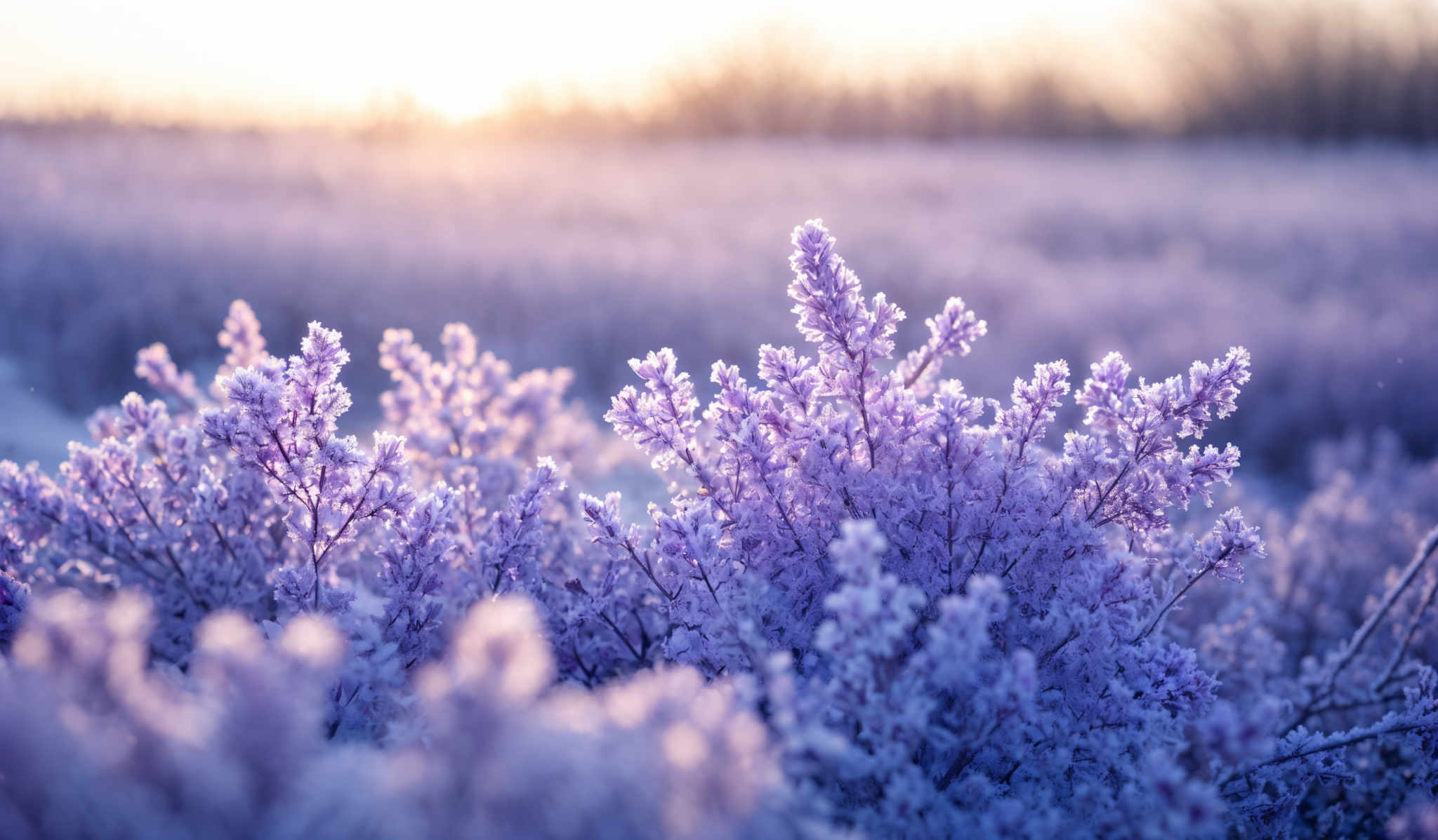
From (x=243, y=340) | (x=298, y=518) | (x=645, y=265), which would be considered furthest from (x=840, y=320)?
(x=645, y=265)

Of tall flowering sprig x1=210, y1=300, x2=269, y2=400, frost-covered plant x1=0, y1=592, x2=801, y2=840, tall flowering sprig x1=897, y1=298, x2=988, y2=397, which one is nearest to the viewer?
frost-covered plant x1=0, y1=592, x2=801, y2=840

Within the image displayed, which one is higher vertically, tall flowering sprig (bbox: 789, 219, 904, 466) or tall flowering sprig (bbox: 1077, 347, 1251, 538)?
tall flowering sprig (bbox: 789, 219, 904, 466)

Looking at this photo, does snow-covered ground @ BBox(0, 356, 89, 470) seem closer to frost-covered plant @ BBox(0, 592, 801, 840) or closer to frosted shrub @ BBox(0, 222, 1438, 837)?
frosted shrub @ BBox(0, 222, 1438, 837)

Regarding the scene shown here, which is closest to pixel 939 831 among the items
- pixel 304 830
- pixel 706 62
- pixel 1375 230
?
pixel 304 830

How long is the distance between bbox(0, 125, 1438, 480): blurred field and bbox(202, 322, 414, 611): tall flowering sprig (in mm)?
3211

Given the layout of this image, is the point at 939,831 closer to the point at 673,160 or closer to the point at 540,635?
the point at 540,635

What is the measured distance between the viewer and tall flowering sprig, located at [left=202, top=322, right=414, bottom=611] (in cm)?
167

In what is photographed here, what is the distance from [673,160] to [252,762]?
48.4ft

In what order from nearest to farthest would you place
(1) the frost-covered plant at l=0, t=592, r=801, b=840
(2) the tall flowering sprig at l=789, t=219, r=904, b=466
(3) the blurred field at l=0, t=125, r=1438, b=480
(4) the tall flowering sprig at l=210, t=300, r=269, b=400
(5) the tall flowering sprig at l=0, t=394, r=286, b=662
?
(1) the frost-covered plant at l=0, t=592, r=801, b=840
(2) the tall flowering sprig at l=789, t=219, r=904, b=466
(5) the tall flowering sprig at l=0, t=394, r=286, b=662
(4) the tall flowering sprig at l=210, t=300, r=269, b=400
(3) the blurred field at l=0, t=125, r=1438, b=480

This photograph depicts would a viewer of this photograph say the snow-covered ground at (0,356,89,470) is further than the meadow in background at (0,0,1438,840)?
Yes

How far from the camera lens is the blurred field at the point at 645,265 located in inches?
248

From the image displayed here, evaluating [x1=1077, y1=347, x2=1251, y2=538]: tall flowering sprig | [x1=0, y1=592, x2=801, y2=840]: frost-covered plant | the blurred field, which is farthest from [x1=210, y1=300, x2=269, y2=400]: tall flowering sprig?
the blurred field

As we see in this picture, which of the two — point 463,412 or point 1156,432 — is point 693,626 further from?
point 463,412

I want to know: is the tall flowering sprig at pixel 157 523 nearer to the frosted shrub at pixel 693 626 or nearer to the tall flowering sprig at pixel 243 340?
the frosted shrub at pixel 693 626
